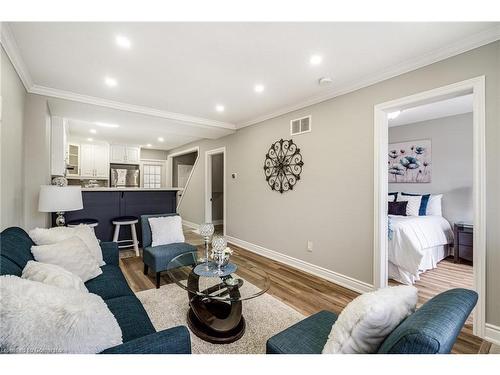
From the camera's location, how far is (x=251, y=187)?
174 inches

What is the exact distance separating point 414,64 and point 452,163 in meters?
2.99

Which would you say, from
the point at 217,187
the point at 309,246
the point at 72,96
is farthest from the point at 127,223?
the point at 217,187

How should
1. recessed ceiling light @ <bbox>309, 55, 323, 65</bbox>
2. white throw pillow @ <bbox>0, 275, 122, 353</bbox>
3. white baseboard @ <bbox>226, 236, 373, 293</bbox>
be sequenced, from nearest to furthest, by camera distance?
white throw pillow @ <bbox>0, 275, 122, 353</bbox>, recessed ceiling light @ <bbox>309, 55, 323, 65</bbox>, white baseboard @ <bbox>226, 236, 373, 293</bbox>

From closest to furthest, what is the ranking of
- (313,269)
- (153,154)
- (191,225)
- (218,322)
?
(218,322)
(313,269)
(191,225)
(153,154)

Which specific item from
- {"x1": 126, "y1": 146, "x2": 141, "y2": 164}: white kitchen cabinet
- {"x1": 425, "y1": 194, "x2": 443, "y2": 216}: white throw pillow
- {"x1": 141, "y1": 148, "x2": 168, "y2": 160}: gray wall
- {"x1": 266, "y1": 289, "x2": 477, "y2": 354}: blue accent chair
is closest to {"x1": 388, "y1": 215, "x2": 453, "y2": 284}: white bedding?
{"x1": 425, "y1": 194, "x2": 443, "y2": 216}: white throw pillow

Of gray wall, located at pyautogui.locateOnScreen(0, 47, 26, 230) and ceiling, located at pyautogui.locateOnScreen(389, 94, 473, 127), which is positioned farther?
ceiling, located at pyautogui.locateOnScreen(389, 94, 473, 127)

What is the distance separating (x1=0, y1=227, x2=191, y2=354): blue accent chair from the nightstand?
177 inches

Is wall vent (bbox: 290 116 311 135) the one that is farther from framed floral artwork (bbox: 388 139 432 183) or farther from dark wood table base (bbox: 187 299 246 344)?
framed floral artwork (bbox: 388 139 432 183)

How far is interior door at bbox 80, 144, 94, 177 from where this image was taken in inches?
247

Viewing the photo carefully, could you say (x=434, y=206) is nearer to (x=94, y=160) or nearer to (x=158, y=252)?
(x=158, y=252)

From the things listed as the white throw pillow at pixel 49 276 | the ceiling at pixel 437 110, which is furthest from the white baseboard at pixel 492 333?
the white throw pillow at pixel 49 276

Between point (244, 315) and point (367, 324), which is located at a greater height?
point (367, 324)

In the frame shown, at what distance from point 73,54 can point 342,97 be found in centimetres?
295

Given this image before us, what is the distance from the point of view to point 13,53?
2.09m
